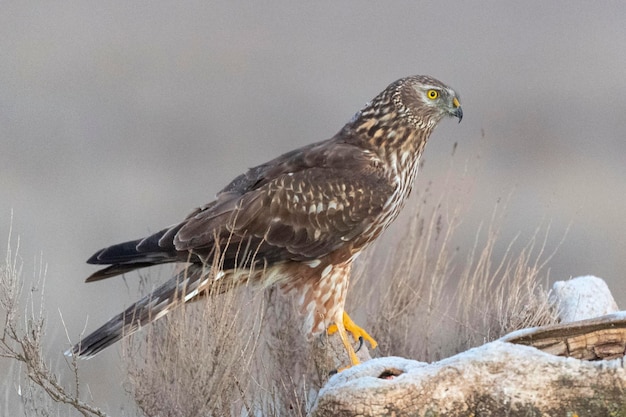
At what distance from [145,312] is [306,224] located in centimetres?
83

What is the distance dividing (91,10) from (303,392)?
62.7ft

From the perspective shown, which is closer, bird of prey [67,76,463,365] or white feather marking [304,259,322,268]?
bird of prey [67,76,463,365]

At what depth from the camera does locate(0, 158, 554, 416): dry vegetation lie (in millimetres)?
4930

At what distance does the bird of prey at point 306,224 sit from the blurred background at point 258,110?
3.76 ft

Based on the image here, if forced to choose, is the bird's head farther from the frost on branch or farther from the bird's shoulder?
the frost on branch

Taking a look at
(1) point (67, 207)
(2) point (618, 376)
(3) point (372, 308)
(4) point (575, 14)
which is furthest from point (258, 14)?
(2) point (618, 376)

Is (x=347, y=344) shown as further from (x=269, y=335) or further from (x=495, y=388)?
(x=495, y=388)

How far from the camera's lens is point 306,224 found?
5.86 m

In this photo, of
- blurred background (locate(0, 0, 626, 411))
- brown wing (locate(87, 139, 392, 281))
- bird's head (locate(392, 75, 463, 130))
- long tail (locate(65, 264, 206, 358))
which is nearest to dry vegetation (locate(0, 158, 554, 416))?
long tail (locate(65, 264, 206, 358))

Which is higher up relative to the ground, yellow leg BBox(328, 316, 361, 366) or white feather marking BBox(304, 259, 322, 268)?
white feather marking BBox(304, 259, 322, 268)

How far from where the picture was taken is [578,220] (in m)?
12.9

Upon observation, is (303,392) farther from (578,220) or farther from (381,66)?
(381,66)

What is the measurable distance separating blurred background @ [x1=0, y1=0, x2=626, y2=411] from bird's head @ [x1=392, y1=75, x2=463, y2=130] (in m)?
1.06

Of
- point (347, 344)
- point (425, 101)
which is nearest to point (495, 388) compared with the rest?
point (347, 344)
